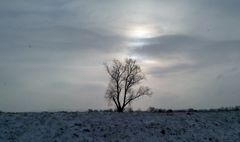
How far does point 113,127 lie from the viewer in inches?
1109

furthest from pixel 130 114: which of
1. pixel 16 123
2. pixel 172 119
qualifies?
pixel 16 123

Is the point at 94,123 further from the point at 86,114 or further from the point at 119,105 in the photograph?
the point at 119,105

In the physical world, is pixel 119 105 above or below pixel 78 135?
above

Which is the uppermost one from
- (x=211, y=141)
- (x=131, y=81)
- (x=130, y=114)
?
(x=131, y=81)

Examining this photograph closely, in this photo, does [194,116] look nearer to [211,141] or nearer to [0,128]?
[211,141]

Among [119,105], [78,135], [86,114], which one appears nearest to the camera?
[78,135]

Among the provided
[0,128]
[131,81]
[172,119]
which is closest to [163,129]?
[172,119]

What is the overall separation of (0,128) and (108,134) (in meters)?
6.82

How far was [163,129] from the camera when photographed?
94.0 ft

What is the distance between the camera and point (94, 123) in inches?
1126

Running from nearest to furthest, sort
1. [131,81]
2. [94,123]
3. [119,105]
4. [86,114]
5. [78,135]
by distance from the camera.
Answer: [78,135], [94,123], [86,114], [119,105], [131,81]

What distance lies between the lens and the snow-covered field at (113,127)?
26828 mm

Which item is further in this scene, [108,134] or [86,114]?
[86,114]

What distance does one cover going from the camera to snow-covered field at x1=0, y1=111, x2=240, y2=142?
26.8 metres
